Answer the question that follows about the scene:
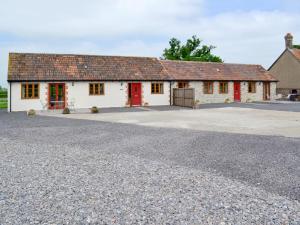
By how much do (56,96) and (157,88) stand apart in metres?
9.93

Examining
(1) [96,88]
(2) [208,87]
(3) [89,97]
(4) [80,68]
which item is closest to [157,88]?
(1) [96,88]

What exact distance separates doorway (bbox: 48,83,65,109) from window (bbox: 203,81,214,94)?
15513 mm

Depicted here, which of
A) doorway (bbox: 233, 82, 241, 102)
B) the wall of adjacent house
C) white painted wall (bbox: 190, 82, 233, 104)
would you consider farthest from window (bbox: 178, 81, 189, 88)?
the wall of adjacent house

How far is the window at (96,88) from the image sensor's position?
2638 centimetres

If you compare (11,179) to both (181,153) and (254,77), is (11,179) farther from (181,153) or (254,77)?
(254,77)

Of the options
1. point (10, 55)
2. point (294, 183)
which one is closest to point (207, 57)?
point (10, 55)

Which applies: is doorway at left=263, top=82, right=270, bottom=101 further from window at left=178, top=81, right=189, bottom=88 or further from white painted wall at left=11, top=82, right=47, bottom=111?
white painted wall at left=11, top=82, right=47, bottom=111

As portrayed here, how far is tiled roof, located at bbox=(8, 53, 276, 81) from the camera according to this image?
25016 millimetres

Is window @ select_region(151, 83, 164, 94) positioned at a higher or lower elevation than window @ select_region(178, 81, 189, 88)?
lower

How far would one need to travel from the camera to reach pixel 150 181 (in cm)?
595

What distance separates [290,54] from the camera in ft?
131

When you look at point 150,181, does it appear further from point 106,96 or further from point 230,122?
point 106,96

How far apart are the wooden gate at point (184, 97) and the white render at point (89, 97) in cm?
88

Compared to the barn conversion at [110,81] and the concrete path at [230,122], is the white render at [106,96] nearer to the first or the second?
the barn conversion at [110,81]
